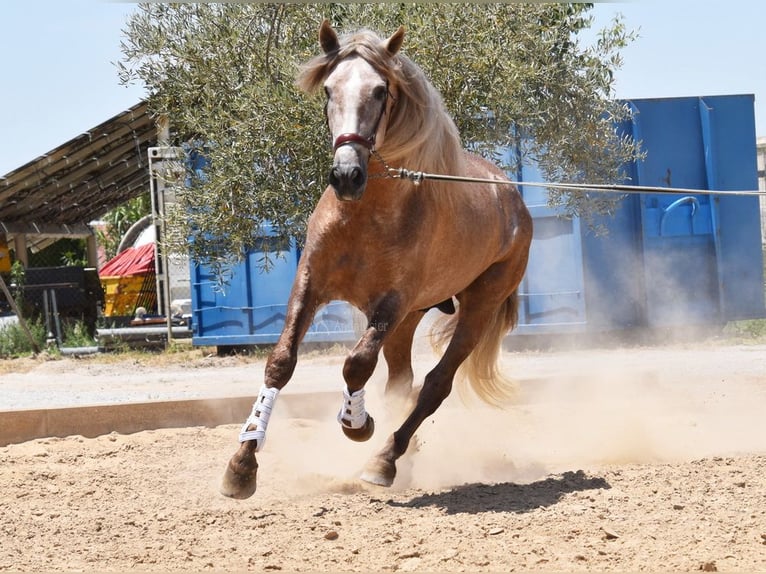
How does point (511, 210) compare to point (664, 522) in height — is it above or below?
above

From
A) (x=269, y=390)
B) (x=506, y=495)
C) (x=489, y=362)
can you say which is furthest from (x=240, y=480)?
(x=489, y=362)

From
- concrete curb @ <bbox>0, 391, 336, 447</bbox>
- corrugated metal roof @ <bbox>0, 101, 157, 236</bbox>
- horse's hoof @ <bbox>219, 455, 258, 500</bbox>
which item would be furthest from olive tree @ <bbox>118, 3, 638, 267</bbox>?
corrugated metal roof @ <bbox>0, 101, 157, 236</bbox>

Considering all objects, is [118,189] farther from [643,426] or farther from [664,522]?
[664,522]

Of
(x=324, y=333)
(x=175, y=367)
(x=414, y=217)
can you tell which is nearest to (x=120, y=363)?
(x=175, y=367)

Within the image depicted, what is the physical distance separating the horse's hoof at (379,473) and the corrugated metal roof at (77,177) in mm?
8926

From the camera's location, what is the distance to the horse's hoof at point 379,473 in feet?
14.7

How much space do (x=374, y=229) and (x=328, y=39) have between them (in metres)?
0.90

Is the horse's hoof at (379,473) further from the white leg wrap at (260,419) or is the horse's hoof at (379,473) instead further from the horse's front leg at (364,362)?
the white leg wrap at (260,419)

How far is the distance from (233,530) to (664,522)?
163 cm

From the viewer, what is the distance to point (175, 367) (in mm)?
11297

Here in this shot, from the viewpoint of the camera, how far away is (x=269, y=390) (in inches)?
166

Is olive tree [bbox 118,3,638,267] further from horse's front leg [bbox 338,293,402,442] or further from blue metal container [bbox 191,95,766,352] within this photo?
blue metal container [bbox 191,95,766,352]

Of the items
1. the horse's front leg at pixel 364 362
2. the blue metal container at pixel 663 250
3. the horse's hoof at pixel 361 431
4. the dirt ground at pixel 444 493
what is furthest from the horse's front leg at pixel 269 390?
the blue metal container at pixel 663 250

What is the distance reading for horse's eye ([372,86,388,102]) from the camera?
→ 4113mm
